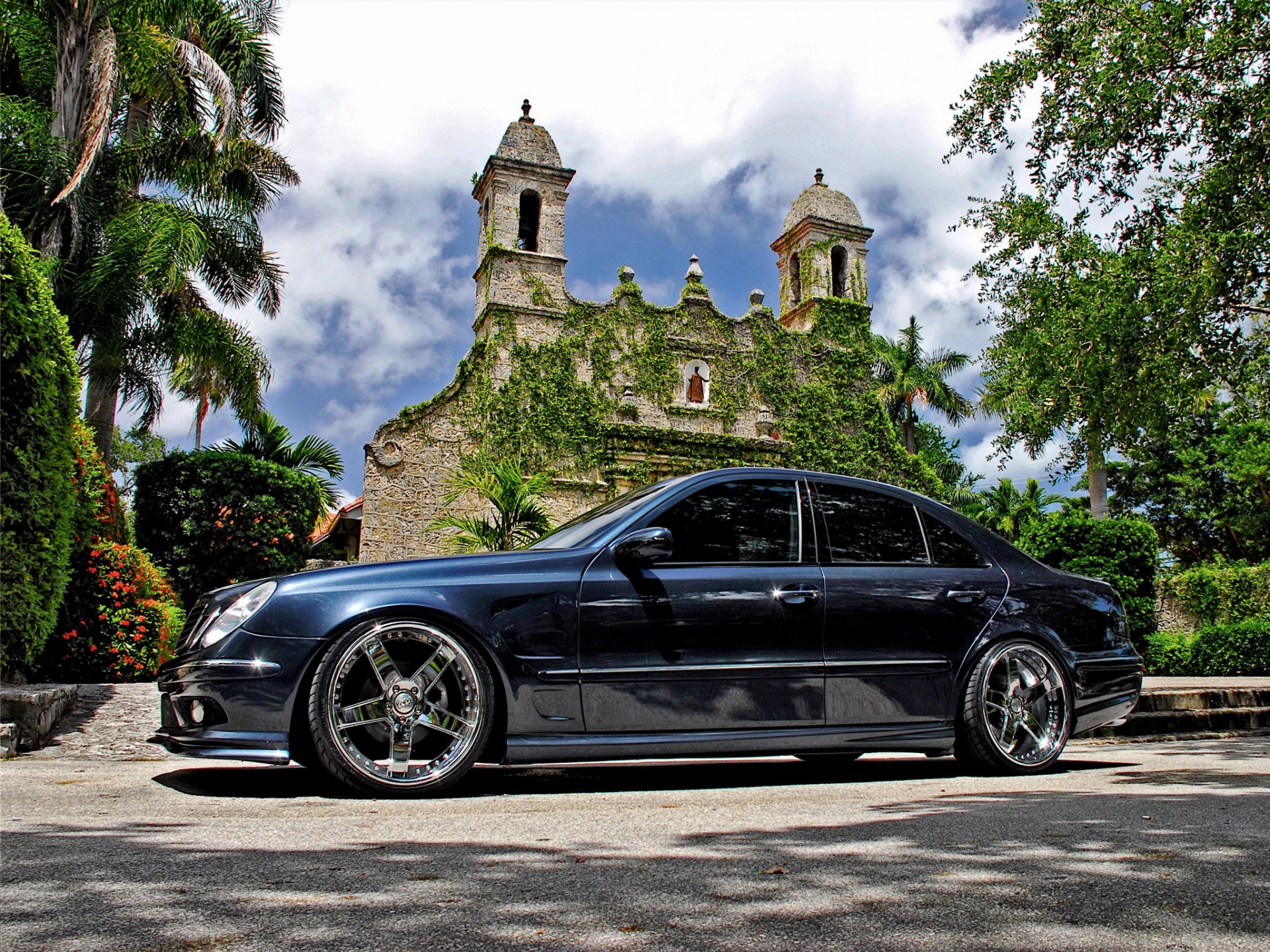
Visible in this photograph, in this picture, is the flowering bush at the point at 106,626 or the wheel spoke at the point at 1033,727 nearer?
the wheel spoke at the point at 1033,727

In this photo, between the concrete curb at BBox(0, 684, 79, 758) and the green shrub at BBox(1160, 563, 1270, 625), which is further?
the green shrub at BBox(1160, 563, 1270, 625)

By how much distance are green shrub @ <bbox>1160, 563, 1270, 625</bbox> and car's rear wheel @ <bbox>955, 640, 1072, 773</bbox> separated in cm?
1738

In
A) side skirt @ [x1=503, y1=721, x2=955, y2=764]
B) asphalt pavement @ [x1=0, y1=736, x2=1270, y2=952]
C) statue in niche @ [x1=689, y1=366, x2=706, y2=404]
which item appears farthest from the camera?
statue in niche @ [x1=689, y1=366, x2=706, y2=404]

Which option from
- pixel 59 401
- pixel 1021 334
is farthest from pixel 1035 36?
pixel 59 401

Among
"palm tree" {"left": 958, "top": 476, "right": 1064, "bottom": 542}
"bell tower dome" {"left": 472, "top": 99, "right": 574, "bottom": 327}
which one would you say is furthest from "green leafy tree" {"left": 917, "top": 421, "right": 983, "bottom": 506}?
"bell tower dome" {"left": 472, "top": 99, "right": 574, "bottom": 327}

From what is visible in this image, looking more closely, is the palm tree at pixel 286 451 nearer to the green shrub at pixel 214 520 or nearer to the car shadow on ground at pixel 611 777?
the green shrub at pixel 214 520

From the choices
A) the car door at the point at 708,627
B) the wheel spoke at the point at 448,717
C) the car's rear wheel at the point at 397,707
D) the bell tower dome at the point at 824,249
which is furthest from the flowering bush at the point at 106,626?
the bell tower dome at the point at 824,249

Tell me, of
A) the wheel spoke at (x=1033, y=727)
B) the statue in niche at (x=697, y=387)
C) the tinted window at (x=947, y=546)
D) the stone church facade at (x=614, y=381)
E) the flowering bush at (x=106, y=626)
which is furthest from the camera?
the statue in niche at (x=697, y=387)

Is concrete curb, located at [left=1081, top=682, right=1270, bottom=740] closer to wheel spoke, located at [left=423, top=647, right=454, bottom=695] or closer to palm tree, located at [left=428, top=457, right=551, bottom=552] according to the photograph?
wheel spoke, located at [left=423, top=647, right=454, bottom=695]

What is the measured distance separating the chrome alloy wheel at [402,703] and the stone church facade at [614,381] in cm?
1662

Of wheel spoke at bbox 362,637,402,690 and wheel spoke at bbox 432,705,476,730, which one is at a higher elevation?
wheel spoke at bbox 362,637,402,690

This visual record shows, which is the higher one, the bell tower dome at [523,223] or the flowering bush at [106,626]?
the bell tower dome at [523,223]

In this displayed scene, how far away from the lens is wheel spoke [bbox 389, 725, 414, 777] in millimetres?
4051

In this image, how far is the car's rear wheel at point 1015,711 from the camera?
489 cm
